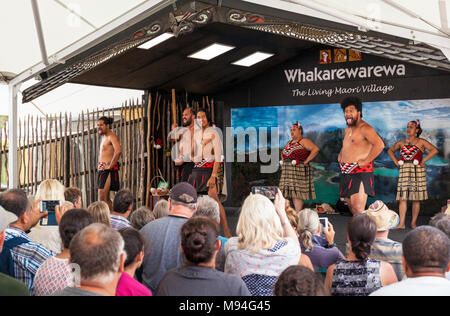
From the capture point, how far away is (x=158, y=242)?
3395mm

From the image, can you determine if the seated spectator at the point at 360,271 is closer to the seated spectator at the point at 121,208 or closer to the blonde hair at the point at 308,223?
the blonde hair at the point at 308,223

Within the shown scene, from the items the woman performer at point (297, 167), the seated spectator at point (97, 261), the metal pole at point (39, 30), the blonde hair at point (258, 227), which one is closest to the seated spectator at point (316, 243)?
the blonde hair at point (258, 227)

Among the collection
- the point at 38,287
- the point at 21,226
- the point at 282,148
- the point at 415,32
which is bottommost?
the point at 38,287

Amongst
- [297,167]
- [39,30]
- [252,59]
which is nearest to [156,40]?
[39,30]

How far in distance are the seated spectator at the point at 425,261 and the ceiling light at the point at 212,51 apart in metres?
7.00

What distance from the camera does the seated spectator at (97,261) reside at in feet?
6.88

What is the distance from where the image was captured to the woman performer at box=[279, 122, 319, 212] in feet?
33.4

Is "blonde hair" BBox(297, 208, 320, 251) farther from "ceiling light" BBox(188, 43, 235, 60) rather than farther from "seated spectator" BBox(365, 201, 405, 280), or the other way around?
"ceiling light" BBox(188, 43, 235, 60)

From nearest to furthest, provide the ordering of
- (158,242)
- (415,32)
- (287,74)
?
(158,242)
(415,32)
(287,74)

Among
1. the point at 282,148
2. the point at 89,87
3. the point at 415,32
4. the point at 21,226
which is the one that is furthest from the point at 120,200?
the point at 282,148
